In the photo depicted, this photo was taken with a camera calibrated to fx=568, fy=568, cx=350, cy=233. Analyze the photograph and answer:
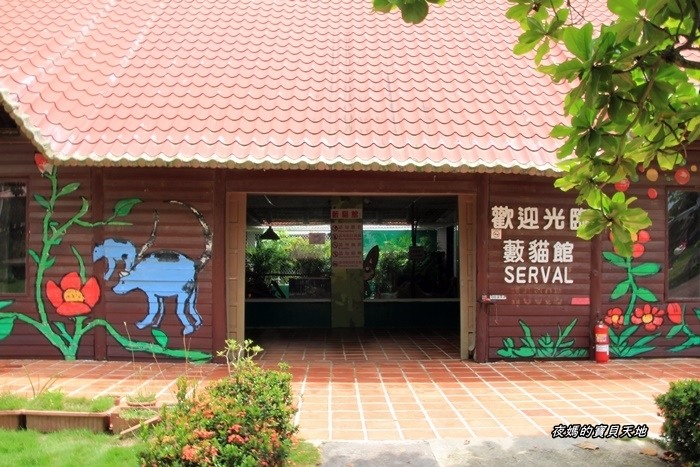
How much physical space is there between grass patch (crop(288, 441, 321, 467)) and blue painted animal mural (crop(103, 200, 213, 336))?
3.21 metres

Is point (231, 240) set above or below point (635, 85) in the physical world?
below

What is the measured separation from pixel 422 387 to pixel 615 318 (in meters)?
2.95

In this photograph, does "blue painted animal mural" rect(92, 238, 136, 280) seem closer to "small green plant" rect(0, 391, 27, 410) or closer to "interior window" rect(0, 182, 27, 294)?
"interior window" rect(0, 182, 27, 294)

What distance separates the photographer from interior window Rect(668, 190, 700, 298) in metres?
7.36

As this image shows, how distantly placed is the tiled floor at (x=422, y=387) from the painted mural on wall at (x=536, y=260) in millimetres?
210

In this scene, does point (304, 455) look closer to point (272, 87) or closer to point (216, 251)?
point (216, 251)

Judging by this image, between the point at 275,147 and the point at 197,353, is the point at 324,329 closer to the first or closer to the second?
the point at 197,353

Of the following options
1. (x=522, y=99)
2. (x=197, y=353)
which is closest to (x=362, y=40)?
(x=522, y=99)

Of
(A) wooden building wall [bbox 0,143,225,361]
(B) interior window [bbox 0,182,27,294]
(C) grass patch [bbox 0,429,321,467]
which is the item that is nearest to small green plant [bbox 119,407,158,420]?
(C) grass patch [bbox 0,429,321,467]

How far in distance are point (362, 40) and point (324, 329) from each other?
4868mm

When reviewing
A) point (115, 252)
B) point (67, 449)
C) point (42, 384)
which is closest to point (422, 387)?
point (67, 449)

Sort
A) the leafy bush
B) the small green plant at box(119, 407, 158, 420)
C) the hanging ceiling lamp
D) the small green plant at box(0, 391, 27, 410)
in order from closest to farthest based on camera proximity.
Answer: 1. the leafy bush
2. the small green plant at box(119, 407, 158, 420)
3. the small green plant at box(0, 391, 27, 410)
4. the hanging ceiling lamp

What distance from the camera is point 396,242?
11.7 m

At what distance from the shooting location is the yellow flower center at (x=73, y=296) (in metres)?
6.82
